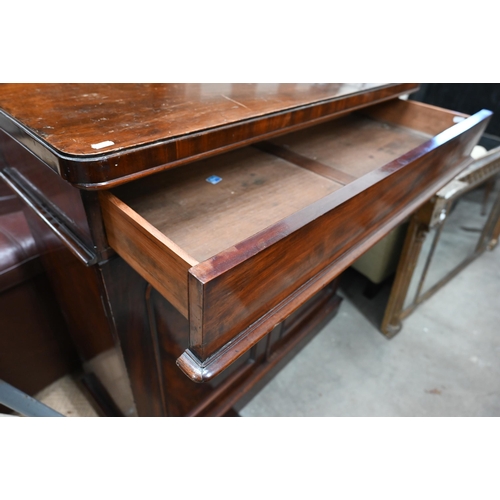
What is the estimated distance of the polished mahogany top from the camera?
42cm

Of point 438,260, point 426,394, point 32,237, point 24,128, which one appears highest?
point 24,128

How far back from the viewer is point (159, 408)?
0.82m

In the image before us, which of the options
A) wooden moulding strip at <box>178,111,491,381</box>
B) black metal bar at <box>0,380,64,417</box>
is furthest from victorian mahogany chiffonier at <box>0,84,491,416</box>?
black metal bar at <box>0,380,64,417</box>

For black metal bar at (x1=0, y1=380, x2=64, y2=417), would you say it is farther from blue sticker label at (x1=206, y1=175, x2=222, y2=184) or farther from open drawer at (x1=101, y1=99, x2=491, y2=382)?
blue sticker label at (x1=206, y1=175, x2=222, y2=184)

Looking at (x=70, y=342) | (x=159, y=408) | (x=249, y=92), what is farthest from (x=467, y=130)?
(x=70, y=342)

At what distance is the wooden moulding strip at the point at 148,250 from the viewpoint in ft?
1.31

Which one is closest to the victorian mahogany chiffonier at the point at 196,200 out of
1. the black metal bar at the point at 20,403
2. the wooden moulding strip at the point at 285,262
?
the wooden moulding strip at the point at 285,262

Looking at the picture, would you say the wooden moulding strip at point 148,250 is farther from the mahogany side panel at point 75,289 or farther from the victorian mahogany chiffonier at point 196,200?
the mahogany side panel at point 75,289

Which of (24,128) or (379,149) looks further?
(379,149)

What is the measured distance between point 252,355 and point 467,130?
663 millimetres

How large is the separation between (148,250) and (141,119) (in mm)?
180

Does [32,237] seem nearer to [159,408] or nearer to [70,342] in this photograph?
[70,342]

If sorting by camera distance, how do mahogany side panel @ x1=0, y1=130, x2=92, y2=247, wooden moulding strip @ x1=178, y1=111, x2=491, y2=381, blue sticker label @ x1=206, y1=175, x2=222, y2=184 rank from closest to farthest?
wooden moulding strip @ x1=178, y1=111, x2=491, y2=381 → mahogany side panel @ x1=0, y1=130, x2=92, y2=247 → blue sticker label @ x1=206, y1=175, x2=222, y2=184
